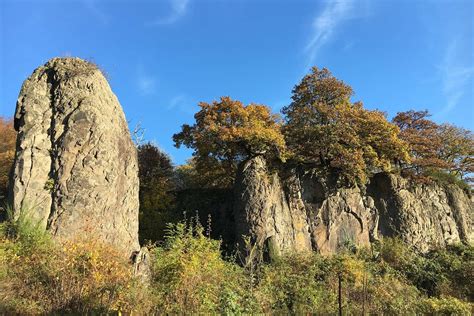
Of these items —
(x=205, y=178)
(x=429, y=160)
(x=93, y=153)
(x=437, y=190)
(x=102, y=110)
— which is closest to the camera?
(x=93, y=153)

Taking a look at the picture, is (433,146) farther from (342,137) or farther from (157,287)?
(157,287)

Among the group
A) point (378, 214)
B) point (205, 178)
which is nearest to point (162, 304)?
point (205, 178)

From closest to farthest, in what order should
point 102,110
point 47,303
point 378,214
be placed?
point 47,303, point 102,110, point 378,214

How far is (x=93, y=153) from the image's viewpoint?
11828 mm

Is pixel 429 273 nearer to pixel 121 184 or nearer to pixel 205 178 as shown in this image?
pixel 205 178

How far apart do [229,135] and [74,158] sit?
22.8ft

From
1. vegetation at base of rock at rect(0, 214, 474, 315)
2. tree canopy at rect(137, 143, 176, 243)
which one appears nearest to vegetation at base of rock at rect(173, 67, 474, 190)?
tree canopy at rect(137, 143, 176, 243)

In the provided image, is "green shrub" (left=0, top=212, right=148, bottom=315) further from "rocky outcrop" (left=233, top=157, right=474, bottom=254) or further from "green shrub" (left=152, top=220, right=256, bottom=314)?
"rocky outcrop" (left=233, top=157, right=474, bottom=254)

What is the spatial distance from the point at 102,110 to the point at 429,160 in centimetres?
1929

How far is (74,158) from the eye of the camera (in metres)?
11.6

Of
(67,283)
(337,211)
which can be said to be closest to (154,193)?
(337,211)

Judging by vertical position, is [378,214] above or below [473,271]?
above

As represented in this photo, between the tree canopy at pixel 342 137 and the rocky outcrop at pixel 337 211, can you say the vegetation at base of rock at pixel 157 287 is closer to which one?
the rocky outcrop at pixel 337 211

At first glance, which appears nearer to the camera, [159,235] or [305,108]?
[159,235]
